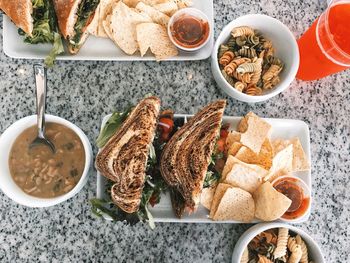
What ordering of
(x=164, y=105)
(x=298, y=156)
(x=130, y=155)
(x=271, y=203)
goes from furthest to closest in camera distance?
(x=164, y=105) < (x=298, y=156) < (x=271, y=203) < (x=130, y=155)

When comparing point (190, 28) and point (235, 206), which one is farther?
point (190, 28)

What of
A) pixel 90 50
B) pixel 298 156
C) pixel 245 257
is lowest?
pixel 245 257

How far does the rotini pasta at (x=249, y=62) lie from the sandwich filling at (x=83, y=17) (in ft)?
1.39

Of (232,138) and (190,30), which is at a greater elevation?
(190,30)

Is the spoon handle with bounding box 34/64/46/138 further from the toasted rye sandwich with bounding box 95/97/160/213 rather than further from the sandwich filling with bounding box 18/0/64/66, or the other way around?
the toasted rye sandwich with bounding box 95/97/160/213

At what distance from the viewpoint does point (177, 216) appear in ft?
4.44

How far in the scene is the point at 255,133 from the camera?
1.36m

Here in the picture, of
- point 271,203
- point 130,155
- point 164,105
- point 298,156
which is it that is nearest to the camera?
point 130,155

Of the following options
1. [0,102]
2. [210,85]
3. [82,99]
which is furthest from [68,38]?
[210,85]

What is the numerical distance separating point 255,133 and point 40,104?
631 millimetres

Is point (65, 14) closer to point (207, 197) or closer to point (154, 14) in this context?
point (154, 14)

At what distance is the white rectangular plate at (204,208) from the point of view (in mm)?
1352

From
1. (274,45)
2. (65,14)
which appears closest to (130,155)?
(65,14)

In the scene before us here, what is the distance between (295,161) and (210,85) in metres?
0.37
